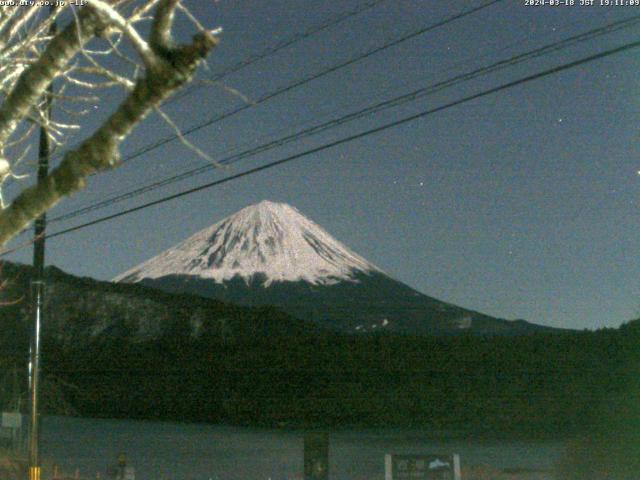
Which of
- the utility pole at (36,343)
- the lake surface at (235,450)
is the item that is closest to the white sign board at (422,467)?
the utility pole at (36,343)

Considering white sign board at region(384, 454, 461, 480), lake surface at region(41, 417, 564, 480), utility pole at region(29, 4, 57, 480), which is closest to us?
white sign board at region(384, 454, 461, 480)

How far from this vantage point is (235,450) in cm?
4244

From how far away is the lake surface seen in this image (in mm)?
31125

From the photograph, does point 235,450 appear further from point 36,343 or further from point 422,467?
point 422,467

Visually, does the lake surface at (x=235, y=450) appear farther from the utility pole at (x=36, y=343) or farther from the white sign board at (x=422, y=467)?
the white sign board at (x=422, y=467)

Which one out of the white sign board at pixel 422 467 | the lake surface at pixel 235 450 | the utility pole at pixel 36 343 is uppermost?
the utility pole at pixel 36 343

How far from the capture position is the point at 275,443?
4775 centimetres

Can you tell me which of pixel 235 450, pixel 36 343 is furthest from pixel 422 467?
pixel 235 450

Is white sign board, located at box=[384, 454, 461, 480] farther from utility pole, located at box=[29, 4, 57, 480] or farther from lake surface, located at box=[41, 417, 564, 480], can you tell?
lake surface, located at box=[41, 417, 564, 480]

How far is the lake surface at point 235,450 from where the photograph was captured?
31.1 metres

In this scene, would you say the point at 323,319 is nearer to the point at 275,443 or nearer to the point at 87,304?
the point at 87,304

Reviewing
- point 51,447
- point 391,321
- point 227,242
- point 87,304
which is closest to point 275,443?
point 51,447

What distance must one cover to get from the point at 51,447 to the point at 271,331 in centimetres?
4865

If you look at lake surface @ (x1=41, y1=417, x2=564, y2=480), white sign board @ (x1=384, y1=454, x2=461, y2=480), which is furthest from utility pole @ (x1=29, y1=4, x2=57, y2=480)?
lake surface @ (x1=41, y1=417, x2=564, y2=480)
